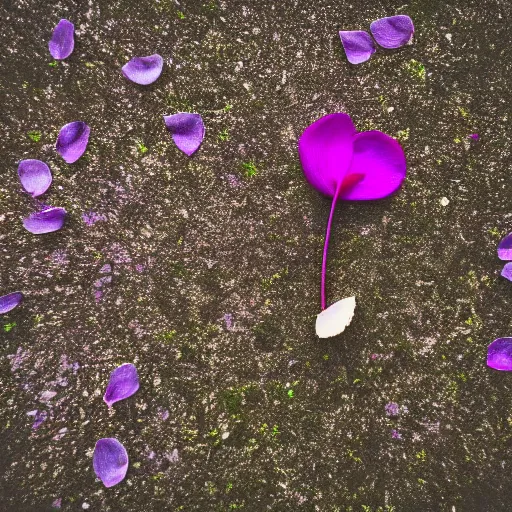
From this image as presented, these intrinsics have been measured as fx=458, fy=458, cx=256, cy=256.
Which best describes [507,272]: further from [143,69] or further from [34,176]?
[34,176]

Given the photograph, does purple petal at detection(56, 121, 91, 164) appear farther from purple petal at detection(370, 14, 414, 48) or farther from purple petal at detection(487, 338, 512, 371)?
purple petal at detection(487, 338, 512, 371)

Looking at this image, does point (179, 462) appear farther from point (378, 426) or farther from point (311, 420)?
point (378, 426)

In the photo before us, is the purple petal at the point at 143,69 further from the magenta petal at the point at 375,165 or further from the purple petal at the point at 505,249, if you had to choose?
the purple petal at the point at 505,249

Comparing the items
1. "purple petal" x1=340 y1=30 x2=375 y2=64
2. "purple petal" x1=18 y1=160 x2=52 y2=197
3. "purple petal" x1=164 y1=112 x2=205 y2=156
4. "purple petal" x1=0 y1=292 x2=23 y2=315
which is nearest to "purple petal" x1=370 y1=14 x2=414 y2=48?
"purple petal" x1=340 y1=30 x2=375 y2=64

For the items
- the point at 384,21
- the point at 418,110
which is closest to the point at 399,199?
the point at 418,110

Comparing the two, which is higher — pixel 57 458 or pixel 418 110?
pixel 418 110

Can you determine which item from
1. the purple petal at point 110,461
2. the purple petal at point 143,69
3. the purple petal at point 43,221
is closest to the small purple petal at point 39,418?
the purple petal at point 110,461
